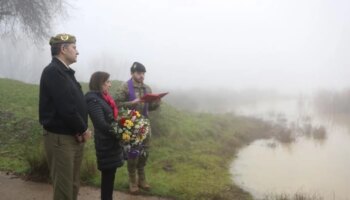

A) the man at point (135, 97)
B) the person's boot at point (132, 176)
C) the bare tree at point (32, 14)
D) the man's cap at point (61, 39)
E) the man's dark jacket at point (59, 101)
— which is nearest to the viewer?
the man's dark jacket at point (59, 101)

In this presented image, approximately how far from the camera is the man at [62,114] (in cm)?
381

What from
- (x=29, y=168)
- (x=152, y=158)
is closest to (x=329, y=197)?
(x=152, y=158)

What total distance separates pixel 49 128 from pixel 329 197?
710cm

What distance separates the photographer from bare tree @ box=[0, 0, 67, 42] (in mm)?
14984

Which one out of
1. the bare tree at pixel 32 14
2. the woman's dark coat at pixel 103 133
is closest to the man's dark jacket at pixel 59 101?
the woman's dark coat at pixel 103 133

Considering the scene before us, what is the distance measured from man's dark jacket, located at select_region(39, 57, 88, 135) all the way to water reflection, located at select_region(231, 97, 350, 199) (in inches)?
211

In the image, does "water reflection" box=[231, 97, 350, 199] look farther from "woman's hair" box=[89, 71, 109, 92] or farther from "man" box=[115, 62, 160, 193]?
"woman's hair" box=[89, 71, 109, 92]

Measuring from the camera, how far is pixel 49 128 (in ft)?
12.9

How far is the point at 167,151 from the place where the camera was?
1114 centimetres

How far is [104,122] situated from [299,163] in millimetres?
9514

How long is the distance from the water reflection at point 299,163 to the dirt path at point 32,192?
3303mm

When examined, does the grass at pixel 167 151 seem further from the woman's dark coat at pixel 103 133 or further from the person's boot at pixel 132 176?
the woman's dark coat at pixel 103 133

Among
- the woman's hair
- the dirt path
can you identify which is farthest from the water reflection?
the woman's hair

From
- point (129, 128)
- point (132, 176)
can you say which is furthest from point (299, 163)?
point (129, 128)
